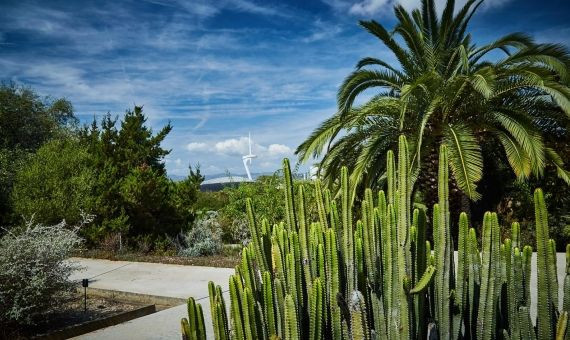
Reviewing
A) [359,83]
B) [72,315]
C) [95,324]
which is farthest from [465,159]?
[72,315]

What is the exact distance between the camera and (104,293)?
620 centimetres

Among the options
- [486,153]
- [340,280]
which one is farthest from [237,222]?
[340,280]

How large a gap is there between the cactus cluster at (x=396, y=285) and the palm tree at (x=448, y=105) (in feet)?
17.6

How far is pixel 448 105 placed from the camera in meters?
8.41

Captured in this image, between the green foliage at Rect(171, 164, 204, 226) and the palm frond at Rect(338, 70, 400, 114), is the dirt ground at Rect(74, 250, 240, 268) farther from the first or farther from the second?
the palm frond at Rect(338, 70, 400, 114)

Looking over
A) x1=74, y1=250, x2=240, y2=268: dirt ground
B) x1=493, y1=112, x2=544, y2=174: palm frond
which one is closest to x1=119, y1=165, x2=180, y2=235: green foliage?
x1=74, y1=250, x2=240, y2=268: dirt ground

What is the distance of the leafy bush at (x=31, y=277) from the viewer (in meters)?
4.36

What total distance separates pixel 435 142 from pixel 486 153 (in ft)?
5.36

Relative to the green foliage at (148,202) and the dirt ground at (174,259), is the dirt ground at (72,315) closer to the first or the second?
the dirt ground at (174,259)

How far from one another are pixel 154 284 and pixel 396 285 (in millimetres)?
5153

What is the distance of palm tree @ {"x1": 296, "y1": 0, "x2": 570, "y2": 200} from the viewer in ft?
24.9

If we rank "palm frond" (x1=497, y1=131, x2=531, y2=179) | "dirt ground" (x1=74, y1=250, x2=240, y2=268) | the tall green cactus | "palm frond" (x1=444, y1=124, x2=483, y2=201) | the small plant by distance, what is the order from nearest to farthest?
the tall green cactus, the small plant, "palm frond" (x1=444, y1=124, x2=483, y2=201), "palm frond" (x1=497, y1=131, x2=531, y2=179), "dirt ground" (x1=74, y1=250, x2=240, y2=268)

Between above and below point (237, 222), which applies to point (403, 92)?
above

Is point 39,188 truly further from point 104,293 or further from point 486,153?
point 486,153
